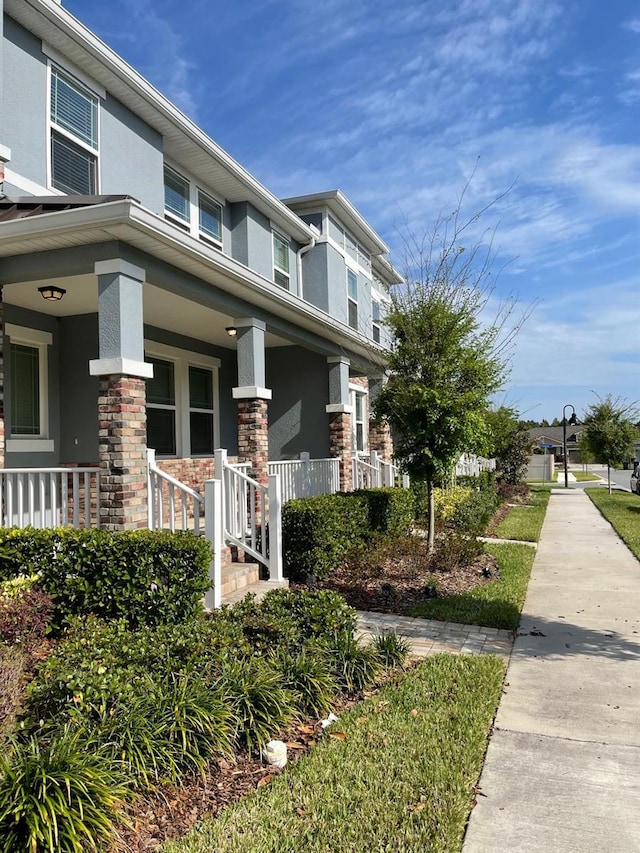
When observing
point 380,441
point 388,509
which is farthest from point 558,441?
point 388,509

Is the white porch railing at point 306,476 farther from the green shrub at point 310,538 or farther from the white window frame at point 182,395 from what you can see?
the white window frame at point 182,395

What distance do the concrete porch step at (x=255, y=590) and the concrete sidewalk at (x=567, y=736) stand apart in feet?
9.34

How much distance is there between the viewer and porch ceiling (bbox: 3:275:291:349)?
7422 millimetres

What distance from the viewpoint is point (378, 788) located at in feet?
10.4

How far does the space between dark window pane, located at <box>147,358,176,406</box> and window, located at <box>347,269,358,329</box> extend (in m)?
6.96

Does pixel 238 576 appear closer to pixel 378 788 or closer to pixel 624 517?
pixel 378 788

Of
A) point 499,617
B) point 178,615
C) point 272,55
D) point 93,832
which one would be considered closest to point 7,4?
point 272,55

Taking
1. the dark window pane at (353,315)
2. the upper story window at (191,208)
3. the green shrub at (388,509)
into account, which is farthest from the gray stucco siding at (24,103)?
the dark window pane at (353,315)

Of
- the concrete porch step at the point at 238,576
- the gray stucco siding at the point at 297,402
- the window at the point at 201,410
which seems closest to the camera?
the concrete porch step at the point at 238,576

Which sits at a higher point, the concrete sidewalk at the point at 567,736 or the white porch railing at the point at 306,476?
the white porch railing at the point at 306,476

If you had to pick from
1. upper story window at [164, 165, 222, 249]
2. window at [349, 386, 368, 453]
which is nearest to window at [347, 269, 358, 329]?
window at [349, 386, 368, 453]

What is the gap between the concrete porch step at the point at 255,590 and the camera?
674cm

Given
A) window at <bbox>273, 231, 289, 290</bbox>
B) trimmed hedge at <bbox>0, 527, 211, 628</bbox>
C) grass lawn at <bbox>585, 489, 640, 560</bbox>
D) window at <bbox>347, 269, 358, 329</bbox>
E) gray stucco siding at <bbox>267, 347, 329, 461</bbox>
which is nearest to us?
trimmed hedge at <bbox>0, 527, 211, 628</bbox>

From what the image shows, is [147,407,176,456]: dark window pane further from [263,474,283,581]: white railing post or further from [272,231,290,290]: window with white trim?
[272,231,290,290]: window with white trim
